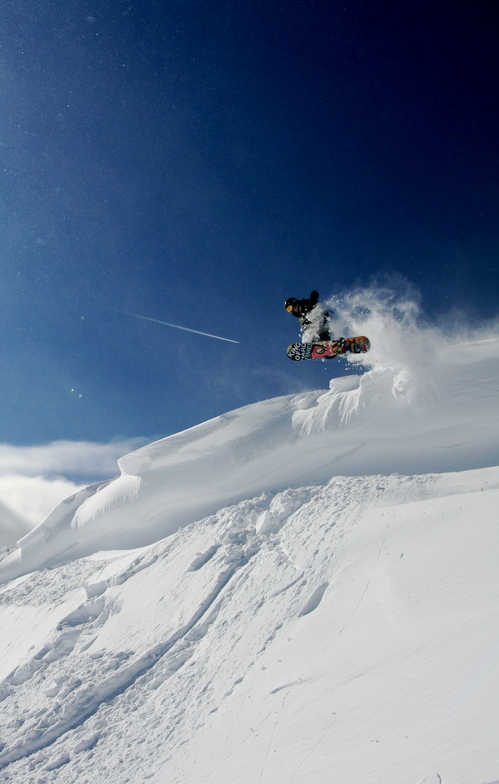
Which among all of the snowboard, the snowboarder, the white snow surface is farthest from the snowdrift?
the snowboarder

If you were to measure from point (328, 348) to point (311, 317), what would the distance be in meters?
1.94

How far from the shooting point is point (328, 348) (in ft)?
60.1

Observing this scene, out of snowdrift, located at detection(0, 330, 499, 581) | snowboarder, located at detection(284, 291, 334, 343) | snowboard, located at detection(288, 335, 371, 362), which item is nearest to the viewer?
snowboarder, located at detection(284, 291, 334, 343)

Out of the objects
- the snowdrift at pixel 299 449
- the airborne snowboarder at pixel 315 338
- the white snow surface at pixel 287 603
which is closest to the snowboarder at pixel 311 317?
the airborne snowboarder at pixel 315 338

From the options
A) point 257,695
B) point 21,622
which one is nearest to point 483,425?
point 257,695

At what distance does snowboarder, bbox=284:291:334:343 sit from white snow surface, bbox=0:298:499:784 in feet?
10.00

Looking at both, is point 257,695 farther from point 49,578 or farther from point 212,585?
point 49,578

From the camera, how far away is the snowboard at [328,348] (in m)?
18.1

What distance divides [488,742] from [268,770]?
150 inches

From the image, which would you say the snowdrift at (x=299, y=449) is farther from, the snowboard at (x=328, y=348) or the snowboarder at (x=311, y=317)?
the snowboarder at (x=311, y=317)

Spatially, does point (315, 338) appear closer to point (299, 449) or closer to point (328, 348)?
point (328, 348)

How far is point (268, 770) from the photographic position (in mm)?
6820

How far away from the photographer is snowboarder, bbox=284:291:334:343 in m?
16.6

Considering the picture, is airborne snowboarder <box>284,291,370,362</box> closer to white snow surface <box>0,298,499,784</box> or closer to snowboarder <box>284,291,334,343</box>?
snowboarder <box>284,291,334,343</box>
